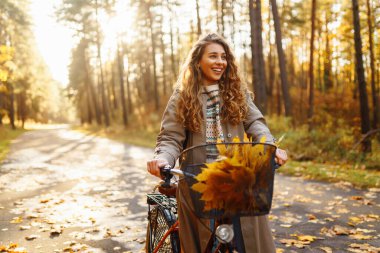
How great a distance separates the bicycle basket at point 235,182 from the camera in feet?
6.90

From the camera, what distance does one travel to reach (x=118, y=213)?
7.50 metres

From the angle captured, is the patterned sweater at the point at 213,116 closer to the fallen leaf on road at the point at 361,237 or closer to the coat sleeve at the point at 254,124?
the coat sleeve at the point at 254,124

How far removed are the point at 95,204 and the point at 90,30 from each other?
27.2 metres

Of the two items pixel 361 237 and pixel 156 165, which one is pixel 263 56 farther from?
pixel 156 165

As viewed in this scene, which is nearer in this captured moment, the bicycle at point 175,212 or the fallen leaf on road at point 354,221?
the bicycle at point 175,212

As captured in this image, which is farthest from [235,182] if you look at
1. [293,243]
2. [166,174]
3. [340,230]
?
[340,230]

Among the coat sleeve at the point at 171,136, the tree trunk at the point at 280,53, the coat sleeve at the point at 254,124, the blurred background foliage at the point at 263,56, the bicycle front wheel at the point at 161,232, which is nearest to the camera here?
the coat sleeve at the point at 171,136

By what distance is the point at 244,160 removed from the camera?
2.12 meters

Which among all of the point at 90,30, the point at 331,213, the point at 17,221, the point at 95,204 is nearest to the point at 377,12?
the point at 331,213

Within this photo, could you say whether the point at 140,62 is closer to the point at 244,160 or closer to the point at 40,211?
the point at 40,211

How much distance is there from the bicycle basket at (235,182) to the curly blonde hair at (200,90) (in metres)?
0.75

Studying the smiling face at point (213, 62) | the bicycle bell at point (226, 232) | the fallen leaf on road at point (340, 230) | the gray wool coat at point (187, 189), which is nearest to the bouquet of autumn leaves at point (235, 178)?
the bicycle bell at point (226, 232)

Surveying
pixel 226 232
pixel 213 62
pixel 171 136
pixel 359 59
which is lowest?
pixel 226 232

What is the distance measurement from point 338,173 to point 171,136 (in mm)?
8534
